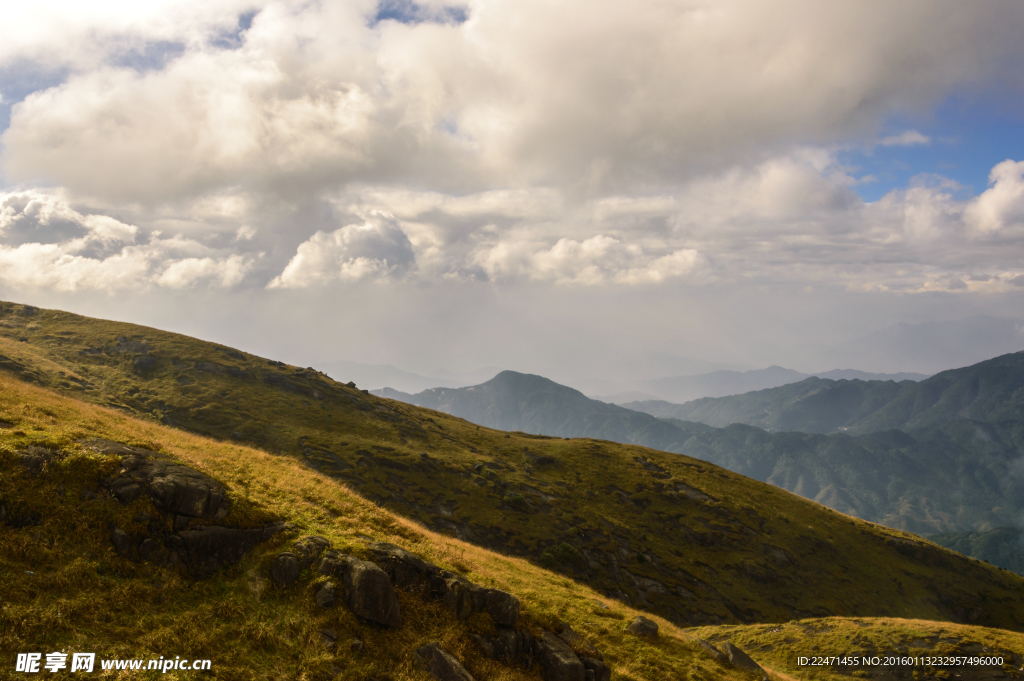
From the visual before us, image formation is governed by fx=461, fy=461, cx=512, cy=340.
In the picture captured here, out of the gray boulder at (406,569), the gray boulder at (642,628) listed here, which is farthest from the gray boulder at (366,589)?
the gray boulder at (642,628)

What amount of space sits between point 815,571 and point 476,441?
70.8 metres

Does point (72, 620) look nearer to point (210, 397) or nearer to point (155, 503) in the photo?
point (155, 503)

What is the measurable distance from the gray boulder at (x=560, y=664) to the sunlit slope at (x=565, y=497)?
162 ft

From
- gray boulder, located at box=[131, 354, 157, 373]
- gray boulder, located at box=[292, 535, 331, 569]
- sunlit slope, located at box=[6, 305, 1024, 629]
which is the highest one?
gray boulder, located at box=[131, 354, 157, 373]

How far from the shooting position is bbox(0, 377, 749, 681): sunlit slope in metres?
13.3

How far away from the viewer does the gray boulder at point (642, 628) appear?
2444cm

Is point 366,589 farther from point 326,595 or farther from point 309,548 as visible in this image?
point 309,548

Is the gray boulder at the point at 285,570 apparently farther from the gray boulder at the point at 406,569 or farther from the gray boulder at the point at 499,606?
the gray boulder at the point at 499,606

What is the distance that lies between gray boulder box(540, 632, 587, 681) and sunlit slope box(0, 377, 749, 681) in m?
0.50

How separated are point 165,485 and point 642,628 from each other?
2369cm

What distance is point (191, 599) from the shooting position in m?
15.6

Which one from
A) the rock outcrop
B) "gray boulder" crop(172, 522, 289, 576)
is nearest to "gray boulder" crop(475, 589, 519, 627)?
the rock outcrop

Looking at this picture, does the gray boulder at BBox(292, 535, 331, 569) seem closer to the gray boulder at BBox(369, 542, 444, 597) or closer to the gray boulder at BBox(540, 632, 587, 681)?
the gray boulder at BBox(369, 542, 444, 597)

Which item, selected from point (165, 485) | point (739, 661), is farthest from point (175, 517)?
point (739, 661)
